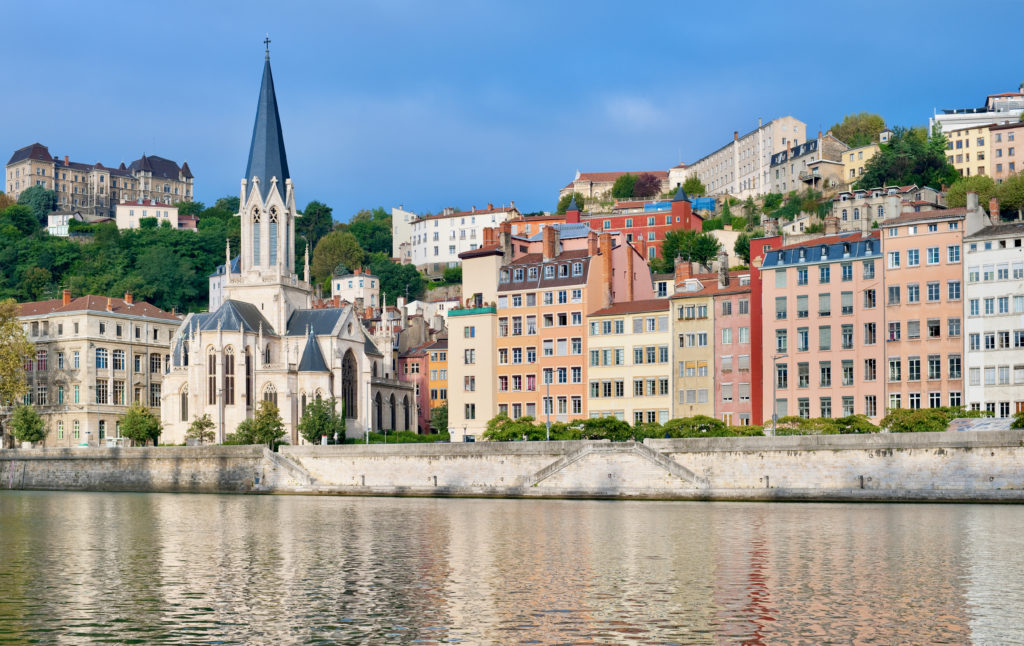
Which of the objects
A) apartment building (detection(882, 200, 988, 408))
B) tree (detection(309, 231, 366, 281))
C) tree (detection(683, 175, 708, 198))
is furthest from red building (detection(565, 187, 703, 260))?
apartment building (detection(882, 200, 988, 408))

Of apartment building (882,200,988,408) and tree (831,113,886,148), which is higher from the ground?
tree (831,113,886,148)

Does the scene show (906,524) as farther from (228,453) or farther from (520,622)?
(228,453)

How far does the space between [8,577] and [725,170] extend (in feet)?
511

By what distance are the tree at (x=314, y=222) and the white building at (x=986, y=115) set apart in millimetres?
88587

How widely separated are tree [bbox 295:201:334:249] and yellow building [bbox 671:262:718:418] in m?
117

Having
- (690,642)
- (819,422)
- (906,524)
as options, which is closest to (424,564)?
(690,642)

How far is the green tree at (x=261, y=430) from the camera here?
294 ft

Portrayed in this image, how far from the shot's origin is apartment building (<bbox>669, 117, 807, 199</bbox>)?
551 ft

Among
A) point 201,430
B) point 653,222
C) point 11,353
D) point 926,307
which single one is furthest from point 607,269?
point 653,222

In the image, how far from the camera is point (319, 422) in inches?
3634

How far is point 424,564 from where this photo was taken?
117 ft

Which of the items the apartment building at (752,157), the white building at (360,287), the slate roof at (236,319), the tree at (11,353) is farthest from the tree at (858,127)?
the tree at (11,353)

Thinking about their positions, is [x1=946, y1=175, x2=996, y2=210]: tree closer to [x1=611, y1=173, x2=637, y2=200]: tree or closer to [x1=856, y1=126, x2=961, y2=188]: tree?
[x1=856, y1=126, x2=961, y2=188]: tree

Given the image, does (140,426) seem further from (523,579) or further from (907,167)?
(907,167)
